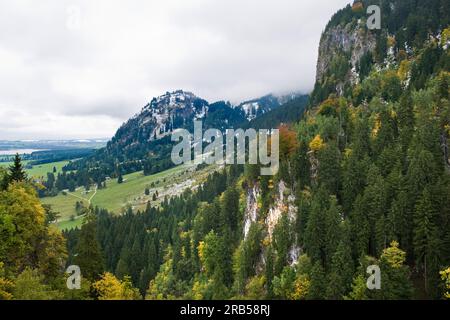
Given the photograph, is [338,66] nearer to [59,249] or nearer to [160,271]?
[160,271]

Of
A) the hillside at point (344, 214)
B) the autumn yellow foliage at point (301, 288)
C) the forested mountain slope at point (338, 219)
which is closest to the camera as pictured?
the forested mountain slope at point (338, 219)

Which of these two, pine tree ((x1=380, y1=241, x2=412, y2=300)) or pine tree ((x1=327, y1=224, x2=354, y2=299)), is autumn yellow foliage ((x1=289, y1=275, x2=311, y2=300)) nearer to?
pine tree ((x1=327, y1=224, x2=354, y2=299))

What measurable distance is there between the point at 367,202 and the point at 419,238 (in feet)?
43.1

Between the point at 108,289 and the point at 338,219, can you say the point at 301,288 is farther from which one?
the point at 108,289

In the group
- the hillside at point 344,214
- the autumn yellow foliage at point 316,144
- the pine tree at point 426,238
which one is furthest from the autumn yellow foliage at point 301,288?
the autumn yellow foliage at point 316,144

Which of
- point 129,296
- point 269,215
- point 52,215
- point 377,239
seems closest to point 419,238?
point 377,239

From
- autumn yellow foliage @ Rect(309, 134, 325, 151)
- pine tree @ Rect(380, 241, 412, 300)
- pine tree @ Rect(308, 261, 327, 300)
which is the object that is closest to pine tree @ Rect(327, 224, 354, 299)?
pine tree @ Rect(308, 261, 327, 300)

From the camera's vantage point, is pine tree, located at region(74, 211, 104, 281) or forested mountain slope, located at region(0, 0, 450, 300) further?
forested mountain slope, located at region(0, 0, 450, 300)

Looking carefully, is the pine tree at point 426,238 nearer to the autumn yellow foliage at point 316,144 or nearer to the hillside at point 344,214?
the hillside at point 344,214

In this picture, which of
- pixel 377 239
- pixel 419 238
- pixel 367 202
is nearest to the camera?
pixel 419 238

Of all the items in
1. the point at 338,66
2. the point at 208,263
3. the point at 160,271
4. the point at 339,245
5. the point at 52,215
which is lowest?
the point at 160,271

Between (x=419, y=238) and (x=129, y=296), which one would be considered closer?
(x=129, y=296)

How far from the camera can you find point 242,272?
312ft

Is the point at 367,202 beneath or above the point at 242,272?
above
